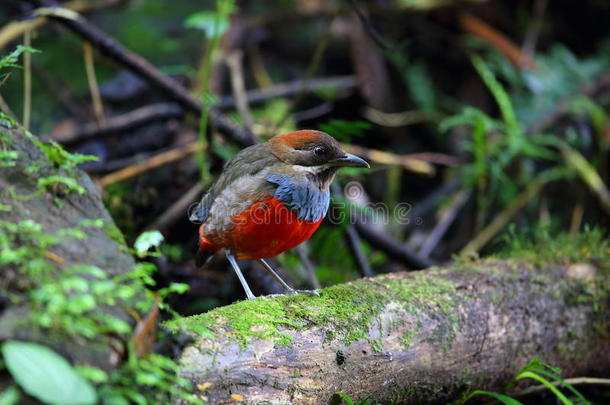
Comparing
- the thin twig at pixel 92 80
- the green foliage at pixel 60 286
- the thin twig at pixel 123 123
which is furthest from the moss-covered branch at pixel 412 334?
the thin twig at pixel 123 123

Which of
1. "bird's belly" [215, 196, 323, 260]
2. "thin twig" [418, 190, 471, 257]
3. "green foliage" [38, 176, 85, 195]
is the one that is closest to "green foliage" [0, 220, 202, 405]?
"green foliage" [38, 176, 85, 195]

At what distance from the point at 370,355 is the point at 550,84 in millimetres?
5391

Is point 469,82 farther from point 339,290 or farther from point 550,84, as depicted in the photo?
point 339,290

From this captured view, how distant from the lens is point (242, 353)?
251 centimetres

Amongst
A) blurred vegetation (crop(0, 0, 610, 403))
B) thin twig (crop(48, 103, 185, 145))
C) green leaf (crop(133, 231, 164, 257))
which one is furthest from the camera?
thin twig (crop(48, 103, 185, 145))

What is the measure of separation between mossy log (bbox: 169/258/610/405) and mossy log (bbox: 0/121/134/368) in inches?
17.0

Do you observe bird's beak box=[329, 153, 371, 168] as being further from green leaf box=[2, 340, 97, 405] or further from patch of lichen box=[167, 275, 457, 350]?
green leaf box=[2, 340, 97, 405]

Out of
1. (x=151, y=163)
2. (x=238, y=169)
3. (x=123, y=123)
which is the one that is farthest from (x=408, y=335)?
(x=123, y=123)

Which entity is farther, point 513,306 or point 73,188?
point 513,306

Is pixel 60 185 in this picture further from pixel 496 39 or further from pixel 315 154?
pixel 496 39

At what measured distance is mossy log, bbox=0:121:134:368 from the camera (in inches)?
72.9

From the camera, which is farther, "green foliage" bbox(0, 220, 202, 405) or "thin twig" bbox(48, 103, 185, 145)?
"thin twig" bbox(48, 103, 185, 145)

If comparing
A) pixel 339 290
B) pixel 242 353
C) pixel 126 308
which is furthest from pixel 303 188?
pixel 126 308

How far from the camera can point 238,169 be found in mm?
3791
